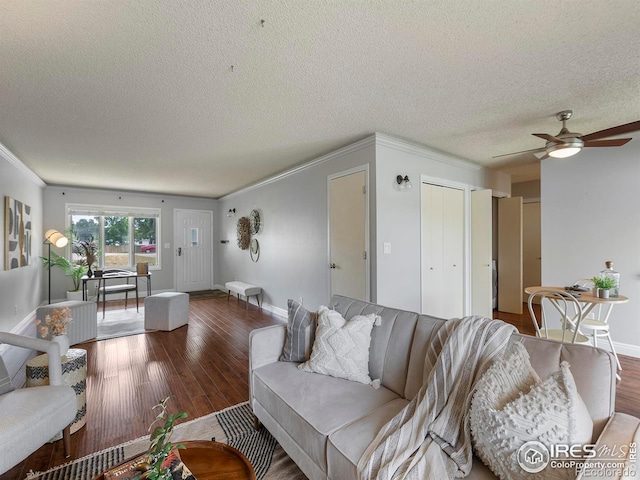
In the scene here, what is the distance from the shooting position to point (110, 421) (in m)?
2.08

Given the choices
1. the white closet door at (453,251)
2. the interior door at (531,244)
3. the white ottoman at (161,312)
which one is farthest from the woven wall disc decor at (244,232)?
the interior door at (531,244)

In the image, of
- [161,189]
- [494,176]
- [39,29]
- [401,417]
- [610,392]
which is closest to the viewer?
[610,392]

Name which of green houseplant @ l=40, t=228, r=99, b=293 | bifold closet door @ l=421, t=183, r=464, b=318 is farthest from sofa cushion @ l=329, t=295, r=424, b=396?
green houseplant @ l=40, t=228, r=99, b=293

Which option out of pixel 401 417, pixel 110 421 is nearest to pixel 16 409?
pixel 110 421

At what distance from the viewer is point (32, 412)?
1446mm

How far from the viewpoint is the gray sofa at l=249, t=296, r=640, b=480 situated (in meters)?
1.10

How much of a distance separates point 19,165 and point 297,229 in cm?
407

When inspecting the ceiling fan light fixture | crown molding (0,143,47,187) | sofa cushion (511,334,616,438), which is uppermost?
crown molding (0,143,47,187)

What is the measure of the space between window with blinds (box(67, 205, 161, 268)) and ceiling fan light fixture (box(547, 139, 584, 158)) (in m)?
7.44

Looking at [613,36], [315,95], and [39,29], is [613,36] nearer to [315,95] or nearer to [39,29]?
[315,95]

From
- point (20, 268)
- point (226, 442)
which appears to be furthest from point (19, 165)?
point (226, 442)

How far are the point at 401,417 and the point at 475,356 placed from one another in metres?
0.43

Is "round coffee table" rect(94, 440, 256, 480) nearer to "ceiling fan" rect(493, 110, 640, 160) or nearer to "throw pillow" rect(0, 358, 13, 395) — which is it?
"throw pillow" rect(0, 358, 13, 395)

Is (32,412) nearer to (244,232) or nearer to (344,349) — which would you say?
(344,349)
